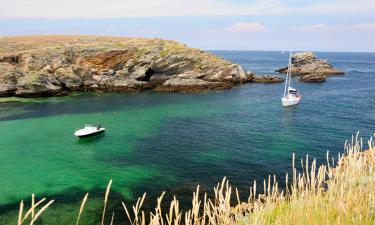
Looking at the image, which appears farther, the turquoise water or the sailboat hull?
the sailboat hull

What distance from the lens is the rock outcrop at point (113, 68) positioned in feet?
307

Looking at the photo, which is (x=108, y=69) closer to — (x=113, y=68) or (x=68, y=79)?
(x=113, y=68)

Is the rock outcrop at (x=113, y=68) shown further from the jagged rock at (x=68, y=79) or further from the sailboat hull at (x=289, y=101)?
the sailboat hull at (x=289, y=101)

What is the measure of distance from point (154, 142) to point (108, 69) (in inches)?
2355

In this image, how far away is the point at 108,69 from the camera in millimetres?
102688

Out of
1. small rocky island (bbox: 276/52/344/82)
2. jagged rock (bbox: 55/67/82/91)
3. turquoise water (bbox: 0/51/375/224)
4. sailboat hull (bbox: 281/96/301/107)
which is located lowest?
turquoise water (bbox: 0/51/375/224)

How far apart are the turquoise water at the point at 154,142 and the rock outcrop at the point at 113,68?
11.0 metres

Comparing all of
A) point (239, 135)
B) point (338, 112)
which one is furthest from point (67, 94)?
point (338, 112)

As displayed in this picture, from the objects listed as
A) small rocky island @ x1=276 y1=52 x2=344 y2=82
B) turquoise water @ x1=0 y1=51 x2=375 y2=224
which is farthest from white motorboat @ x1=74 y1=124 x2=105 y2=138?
small rocky island @ x1=276 y1=52 x2=344 y2=82

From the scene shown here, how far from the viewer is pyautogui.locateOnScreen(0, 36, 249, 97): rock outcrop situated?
93.6 metres

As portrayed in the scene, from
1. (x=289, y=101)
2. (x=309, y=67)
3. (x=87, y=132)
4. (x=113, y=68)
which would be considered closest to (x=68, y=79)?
(x=113, y=68)

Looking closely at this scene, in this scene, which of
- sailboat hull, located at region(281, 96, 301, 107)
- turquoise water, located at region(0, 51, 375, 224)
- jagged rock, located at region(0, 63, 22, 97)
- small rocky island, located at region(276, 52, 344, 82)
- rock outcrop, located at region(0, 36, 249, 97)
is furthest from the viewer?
small rocky island, located at region(276, 52, 344, 82)

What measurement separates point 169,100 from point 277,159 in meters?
45.7

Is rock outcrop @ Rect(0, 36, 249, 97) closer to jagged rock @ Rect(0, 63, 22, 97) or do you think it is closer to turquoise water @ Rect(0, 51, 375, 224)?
jagged rock @ Rect(0, 63, 22, 97)
